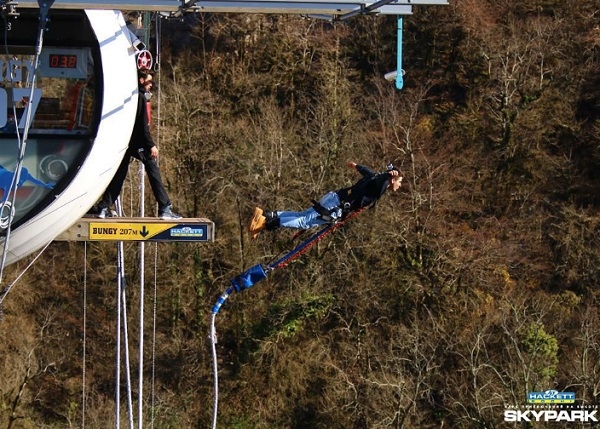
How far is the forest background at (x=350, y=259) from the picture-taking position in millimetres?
27484

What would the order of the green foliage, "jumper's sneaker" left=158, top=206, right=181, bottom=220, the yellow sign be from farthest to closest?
1. the green foliage
2. "jumper's sneaker" left=158, top=206, right=181, bottom=220
3. the yellow sign

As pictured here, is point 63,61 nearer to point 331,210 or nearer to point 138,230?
point 138,230

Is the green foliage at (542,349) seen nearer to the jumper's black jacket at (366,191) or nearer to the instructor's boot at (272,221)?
the jumper's black jacket at (366,191)

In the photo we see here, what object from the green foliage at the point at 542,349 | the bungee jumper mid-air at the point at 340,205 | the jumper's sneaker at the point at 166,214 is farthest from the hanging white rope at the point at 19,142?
the green foliage at the point at 542,349

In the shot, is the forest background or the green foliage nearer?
the green foliage

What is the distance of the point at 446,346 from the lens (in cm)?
2750

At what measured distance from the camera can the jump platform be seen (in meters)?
10.1

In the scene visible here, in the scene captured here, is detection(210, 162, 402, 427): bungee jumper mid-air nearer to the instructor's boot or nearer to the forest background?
the instructor's boot

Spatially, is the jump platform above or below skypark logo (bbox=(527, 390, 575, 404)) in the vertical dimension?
above

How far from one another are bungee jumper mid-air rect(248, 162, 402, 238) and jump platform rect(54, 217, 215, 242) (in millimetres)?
1274

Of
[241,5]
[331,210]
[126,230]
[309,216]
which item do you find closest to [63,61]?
[126,230]

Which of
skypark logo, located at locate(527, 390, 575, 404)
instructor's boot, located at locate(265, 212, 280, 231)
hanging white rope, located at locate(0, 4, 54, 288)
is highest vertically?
hanging white rope, located at locate(0, 4, 54, 288)

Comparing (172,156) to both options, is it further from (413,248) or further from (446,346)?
(446,346)

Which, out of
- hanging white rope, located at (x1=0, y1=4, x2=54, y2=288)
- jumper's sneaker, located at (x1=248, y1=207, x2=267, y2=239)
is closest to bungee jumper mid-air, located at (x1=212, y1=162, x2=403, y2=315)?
jumper's sneaker, located at (x1=248, y1=207, x2=267, y2=239)
